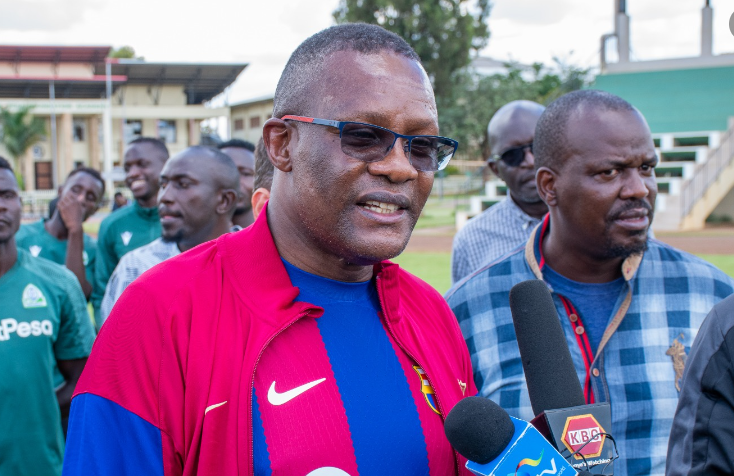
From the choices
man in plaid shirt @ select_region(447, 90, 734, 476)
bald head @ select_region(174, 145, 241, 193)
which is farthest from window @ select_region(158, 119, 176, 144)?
man in plaid shirt @ select_region(447, 90, 734, 476)

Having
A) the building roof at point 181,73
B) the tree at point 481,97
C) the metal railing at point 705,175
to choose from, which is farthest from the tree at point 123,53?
the metal railing at point 705,175

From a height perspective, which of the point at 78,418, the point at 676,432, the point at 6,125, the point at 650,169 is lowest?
the point at 676,432

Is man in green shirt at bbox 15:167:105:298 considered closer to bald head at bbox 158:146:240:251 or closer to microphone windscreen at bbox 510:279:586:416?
bald head at bbox 158:146:240:251

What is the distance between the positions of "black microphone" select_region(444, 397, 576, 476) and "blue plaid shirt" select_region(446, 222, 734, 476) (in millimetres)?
1350

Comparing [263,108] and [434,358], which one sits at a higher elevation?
[263,108]

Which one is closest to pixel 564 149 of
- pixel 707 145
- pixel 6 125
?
pixel 707 145

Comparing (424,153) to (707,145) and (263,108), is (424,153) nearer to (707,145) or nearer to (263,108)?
(707,145)

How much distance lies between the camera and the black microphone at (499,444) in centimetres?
129

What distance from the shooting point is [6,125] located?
43.1 metres

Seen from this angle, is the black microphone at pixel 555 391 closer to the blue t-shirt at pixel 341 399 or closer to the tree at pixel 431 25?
the blue t-shirt at pixel 341 399

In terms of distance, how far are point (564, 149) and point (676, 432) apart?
145cm

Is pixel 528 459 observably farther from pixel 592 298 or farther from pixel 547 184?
pixel 547 184

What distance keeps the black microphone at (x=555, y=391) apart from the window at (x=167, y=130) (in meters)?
54.9

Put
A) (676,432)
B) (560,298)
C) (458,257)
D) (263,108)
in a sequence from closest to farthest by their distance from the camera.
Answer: (676,432) → (560,298) → (458,257) → (263,108)
